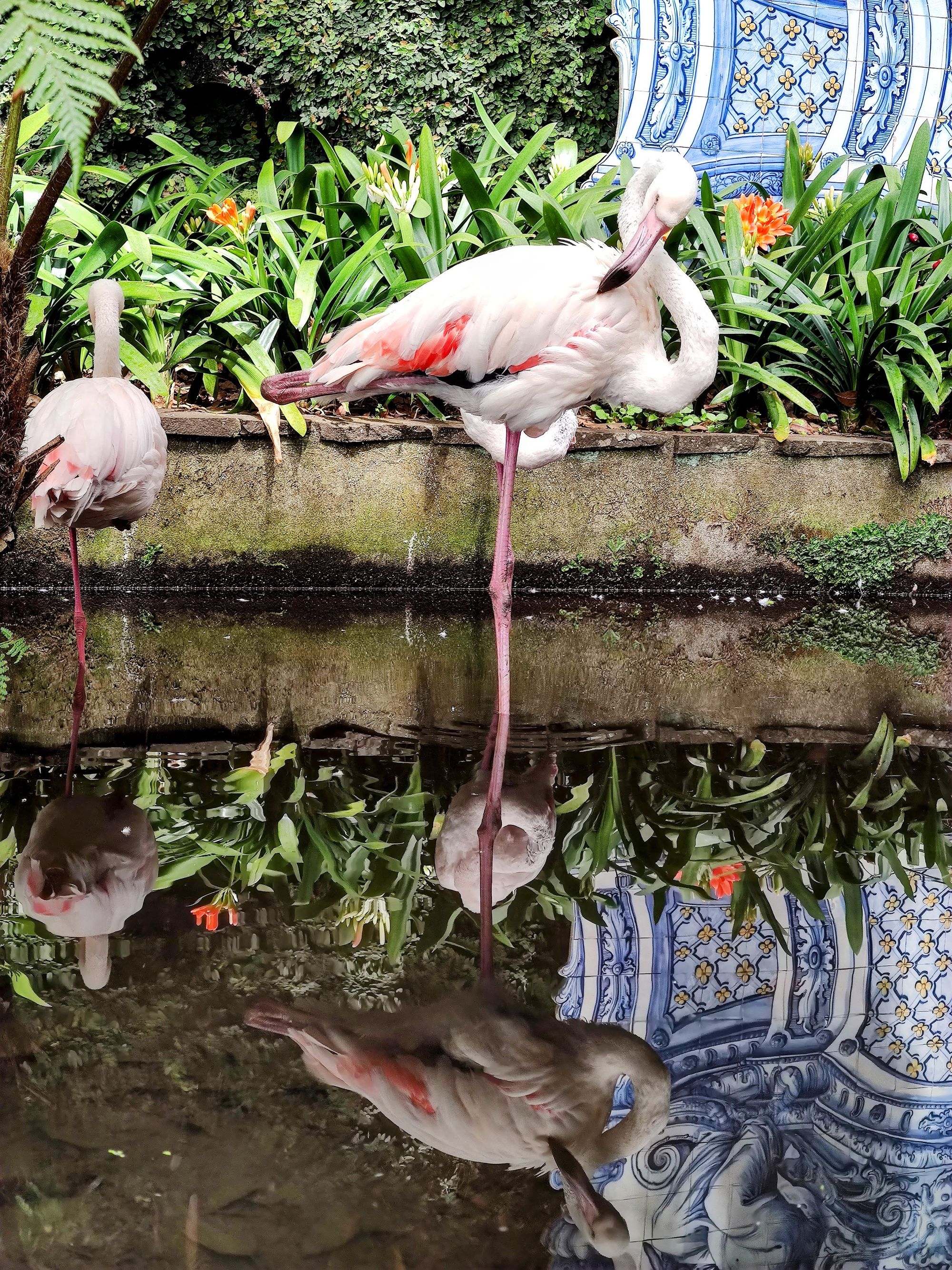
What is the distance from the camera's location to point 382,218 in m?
5.93

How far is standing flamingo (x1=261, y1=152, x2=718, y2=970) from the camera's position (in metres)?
3.76

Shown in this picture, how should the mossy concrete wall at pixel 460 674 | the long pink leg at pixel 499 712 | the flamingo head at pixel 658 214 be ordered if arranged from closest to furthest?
1. the long pink leg at pixel 499 712
2. the mossy concrete wall at pixel 460 674
3. the flamingo head at pixel 658 214

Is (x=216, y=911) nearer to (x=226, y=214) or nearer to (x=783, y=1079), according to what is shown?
(x=783, y=1079)

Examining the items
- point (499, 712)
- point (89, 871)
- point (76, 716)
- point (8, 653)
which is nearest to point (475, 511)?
point (499, 712)

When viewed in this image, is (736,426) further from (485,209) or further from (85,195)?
(85,195)

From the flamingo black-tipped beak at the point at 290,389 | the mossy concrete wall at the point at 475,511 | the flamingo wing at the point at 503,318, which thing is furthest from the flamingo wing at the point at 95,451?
the mossy concrete wall at the point at 475,511

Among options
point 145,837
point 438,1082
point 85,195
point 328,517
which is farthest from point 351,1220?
point 85,195

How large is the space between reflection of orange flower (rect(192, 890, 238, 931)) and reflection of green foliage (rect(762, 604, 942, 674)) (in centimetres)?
268

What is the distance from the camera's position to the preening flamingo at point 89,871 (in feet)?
6.67

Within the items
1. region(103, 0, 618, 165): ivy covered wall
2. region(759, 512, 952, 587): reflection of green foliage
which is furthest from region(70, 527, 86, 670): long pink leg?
region(103, 0, 618, 165): ivy covered wall

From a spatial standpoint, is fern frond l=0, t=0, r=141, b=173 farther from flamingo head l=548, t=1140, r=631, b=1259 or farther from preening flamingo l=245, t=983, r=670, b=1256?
flamingo head l=548, t=1140, r=631, b=1259

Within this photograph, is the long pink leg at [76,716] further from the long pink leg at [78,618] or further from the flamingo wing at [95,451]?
the flamingo wing at [95,451]

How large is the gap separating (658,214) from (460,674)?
149 centimetres

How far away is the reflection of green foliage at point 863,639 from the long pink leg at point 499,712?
1041mm
